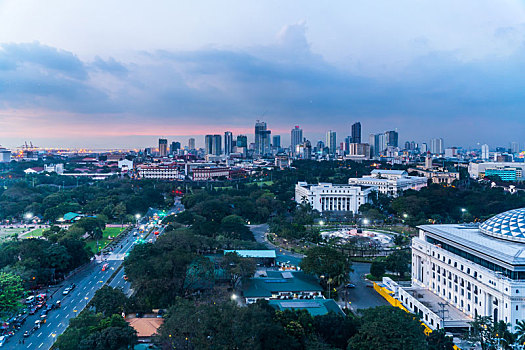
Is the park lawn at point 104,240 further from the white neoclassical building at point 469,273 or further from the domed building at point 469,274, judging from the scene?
the white neoclassical building at point 469,273

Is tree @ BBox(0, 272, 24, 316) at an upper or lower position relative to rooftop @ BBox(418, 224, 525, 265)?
lower

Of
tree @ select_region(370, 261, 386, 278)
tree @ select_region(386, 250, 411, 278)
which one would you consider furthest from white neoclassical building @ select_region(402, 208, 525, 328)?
tree @ select_region(370, 261, 386, 278)

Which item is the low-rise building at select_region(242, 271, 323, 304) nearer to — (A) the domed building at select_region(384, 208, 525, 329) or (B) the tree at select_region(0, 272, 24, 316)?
(A) the domed building at select_region(384, 208, 525, 329)

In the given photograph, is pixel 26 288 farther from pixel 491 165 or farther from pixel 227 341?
pixel 491 165

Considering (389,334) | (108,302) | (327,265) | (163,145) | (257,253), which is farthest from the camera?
(163,145)

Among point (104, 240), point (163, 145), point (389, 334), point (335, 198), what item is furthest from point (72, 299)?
point (163, 145)

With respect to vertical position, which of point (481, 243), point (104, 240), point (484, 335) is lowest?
point (104, 240)

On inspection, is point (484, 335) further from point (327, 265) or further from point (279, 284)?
point (279, 284)
